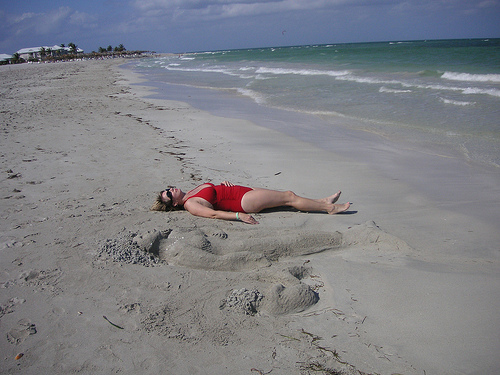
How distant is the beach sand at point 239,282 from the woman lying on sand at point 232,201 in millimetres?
127

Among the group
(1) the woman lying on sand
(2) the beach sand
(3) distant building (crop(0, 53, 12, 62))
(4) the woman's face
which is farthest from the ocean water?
(3) distant building (crop(0, 53, 12, 62))

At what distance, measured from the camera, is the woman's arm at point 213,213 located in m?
3.92

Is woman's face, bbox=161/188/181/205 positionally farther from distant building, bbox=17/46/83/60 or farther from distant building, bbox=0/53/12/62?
distant building, bbox=17/46/83/60

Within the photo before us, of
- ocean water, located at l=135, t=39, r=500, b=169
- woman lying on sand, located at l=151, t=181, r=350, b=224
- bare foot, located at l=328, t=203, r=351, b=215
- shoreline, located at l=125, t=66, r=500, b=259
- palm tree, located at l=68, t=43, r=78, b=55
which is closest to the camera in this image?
woman lying on sand, located at l=151, t=181, r=350, b=224

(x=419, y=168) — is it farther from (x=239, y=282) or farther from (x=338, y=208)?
(x=239, y=282)

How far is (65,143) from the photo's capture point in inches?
282

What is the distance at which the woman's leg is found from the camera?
4.18m

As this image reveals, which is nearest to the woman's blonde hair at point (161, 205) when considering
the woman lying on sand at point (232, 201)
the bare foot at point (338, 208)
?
the woman lying on sand at point (232, 201)

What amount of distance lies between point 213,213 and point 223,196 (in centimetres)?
29

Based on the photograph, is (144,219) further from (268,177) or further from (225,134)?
(225,134)

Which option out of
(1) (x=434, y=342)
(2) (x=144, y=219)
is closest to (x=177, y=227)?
(2) (x=144, y=219)

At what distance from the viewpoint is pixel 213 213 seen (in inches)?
156

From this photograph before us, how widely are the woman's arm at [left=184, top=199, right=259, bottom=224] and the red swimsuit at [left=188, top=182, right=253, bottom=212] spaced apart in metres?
0.10

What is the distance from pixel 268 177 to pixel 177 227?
2244mm
